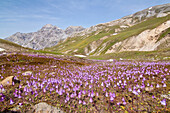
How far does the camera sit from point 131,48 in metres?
76.9

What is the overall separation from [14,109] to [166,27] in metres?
79.9

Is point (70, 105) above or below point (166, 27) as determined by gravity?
below

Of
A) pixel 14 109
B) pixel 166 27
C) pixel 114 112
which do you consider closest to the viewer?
pixel 114 112

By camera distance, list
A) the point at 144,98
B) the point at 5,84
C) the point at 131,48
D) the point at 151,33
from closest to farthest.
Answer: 1. the point at 144,98
2. the point at 5,84
3. the point at 151,33
4. the point at 131,48

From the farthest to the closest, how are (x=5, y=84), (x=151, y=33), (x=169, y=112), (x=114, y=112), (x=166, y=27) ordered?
(x=151, y=33)
(x=166, y=27)
(x=5, y=84)
(x=114, y=112)
(x=169, y=112)

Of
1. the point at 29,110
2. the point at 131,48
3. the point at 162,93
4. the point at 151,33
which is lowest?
the point at 29,110

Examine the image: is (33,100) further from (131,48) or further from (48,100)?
(131,48)

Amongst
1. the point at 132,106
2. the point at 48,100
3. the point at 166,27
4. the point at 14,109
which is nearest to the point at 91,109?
the point at 132,106

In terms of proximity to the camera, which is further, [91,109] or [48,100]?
[48,100]

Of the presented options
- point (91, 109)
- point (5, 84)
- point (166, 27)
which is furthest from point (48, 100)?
point (166, 27)

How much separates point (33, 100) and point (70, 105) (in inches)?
77.7

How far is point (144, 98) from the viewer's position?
5.08 m

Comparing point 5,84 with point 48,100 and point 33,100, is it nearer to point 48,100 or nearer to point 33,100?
point 33,100

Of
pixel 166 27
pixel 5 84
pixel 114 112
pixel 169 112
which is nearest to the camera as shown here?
pixel 169 112
